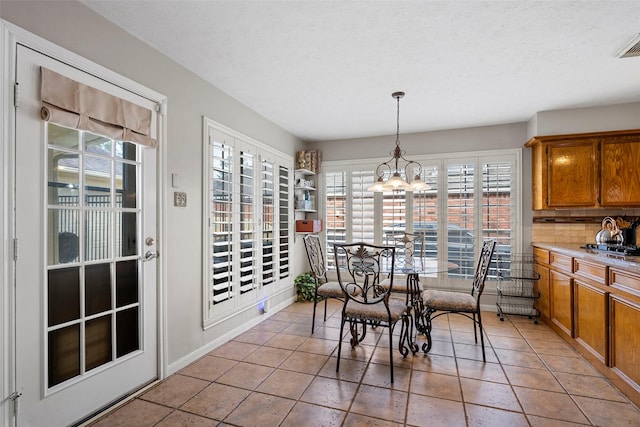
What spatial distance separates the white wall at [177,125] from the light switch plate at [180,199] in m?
0.03

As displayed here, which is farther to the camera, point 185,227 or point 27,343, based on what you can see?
point 185,227

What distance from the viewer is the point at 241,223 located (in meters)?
3.37

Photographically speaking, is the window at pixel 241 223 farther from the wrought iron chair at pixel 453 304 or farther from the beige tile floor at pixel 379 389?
the wrought iron chair at pixel 453 304

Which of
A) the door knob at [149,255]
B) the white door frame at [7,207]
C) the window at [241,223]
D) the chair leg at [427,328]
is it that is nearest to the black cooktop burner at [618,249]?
the chair leg at [427,328]

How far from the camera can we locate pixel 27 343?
1633 mm

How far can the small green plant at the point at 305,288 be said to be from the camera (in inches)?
180

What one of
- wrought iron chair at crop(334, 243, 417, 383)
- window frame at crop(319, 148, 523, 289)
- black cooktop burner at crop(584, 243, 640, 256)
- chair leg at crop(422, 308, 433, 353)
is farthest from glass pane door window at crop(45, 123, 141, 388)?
black cooktop burner at crop(584, 243, 640, 256)

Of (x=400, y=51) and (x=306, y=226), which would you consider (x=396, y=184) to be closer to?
(x=400, y=51)

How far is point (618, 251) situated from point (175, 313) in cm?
386

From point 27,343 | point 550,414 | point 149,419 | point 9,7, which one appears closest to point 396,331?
point 550,414

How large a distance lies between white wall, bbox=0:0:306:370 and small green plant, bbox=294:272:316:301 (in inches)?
58.3

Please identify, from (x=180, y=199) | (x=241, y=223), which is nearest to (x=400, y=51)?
(x=180, y=199)

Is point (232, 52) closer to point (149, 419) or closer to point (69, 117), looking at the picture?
point (69, 117)

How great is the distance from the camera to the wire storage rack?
13.0 feet
